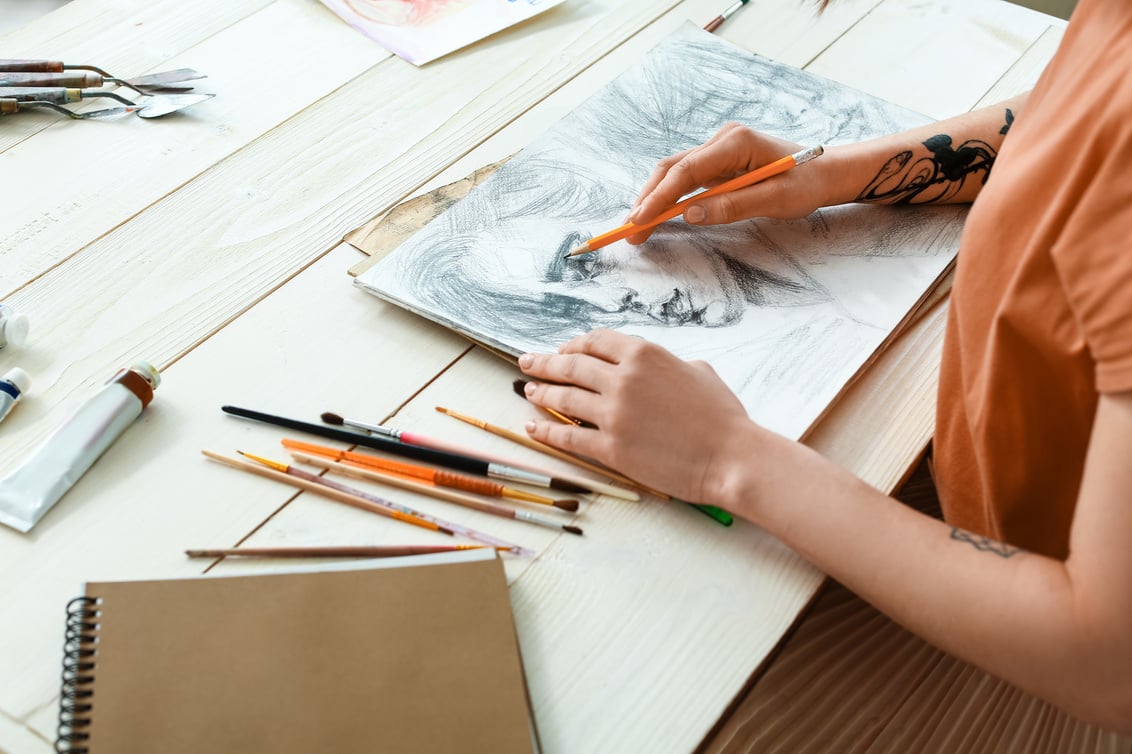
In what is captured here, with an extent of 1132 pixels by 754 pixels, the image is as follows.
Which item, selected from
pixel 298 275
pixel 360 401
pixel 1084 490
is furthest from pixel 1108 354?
pixel 298 275

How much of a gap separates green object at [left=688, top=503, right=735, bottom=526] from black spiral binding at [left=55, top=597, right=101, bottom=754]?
0.39 meters

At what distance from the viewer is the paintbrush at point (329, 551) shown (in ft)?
1.99

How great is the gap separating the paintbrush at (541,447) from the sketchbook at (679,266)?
67 mm

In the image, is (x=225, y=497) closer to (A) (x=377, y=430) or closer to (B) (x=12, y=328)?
(A) (x=377, y=430)

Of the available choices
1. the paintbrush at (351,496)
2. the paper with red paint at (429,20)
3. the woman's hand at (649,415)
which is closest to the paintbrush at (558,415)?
the woman's hand at (649,415)

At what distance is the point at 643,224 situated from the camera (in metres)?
0.81

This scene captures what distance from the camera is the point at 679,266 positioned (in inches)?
31.6

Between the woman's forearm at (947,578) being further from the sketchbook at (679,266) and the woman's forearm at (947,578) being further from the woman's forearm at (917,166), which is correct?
the woman's forearm at (917,166)

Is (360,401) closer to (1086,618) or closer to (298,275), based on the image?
(298,275)

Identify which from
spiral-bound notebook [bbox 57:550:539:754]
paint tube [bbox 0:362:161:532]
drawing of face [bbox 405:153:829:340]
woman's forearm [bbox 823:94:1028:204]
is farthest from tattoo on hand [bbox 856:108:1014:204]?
paint tube [bbox 0:362:161:532]

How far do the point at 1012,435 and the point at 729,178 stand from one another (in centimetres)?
34

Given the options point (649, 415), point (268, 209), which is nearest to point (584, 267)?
point (649, 415)

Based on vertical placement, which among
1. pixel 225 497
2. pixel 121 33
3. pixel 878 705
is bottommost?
pixel 878 705

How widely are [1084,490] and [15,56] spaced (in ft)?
3.45
